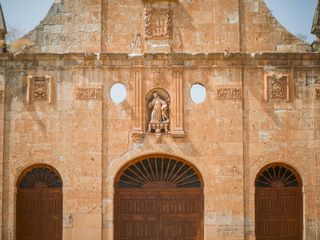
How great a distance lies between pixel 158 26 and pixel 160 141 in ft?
12.9

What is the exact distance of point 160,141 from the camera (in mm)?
16953

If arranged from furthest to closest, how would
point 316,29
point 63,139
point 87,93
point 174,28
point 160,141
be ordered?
point 174,28 < point 316,29 < point 87,93 < point 63,139 < point 160,141

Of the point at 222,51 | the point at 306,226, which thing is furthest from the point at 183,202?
the point at 222,51

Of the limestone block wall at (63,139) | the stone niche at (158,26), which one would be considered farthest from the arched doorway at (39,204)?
the stone niche at (158,26)

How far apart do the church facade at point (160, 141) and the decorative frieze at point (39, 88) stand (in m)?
0.03

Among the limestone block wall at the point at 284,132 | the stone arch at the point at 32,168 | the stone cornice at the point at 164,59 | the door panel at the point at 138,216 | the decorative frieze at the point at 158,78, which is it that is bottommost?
the door panel at the point at 138,216

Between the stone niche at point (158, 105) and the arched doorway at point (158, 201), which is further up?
the stone niche at point (158, 105)

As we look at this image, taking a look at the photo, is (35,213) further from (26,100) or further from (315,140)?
(315,140)

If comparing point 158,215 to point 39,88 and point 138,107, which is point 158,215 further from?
point 39,88

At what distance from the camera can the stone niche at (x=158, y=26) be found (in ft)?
57.1

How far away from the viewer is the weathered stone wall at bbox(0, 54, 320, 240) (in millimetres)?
16859

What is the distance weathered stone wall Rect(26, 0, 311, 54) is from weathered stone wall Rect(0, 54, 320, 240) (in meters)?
0.56

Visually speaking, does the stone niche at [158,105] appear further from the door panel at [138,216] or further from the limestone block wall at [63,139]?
the door panel at [138,216]

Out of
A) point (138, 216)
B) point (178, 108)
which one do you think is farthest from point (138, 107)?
point (138, 216)
